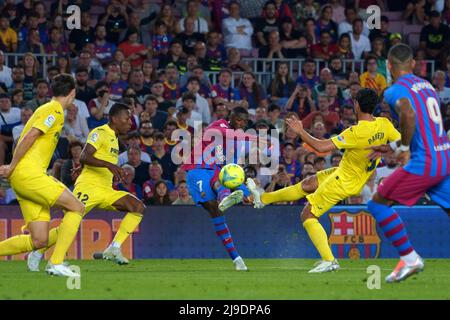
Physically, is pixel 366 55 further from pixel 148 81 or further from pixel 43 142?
pixel 43 142

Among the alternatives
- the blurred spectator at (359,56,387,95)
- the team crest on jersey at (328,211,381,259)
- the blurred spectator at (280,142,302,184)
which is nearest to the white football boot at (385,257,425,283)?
the team crest on jersey at (328,211,381,259)

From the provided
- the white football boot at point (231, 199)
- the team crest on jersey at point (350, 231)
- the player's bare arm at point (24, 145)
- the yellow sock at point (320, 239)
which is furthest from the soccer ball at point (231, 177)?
the team crest on jersey at point (350, 231)

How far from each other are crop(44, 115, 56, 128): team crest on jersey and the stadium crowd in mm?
6827

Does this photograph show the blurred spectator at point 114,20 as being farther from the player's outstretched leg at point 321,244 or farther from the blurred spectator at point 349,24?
the player's outstretched leg at point 321,244

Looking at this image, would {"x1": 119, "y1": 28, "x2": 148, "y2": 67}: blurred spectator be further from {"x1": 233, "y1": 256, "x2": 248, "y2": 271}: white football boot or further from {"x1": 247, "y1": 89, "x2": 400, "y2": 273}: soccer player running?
{"x1": 247, "y1": 89, "x2": 400, "y2": 273}: soccer player running

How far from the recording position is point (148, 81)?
75.7 ft

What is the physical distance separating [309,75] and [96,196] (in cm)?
885

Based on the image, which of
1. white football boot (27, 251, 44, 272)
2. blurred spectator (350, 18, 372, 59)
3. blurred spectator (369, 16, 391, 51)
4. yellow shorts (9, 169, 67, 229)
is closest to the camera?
yellow shorts (9, 169, 67, 229)

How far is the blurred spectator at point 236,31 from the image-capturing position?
973 inches

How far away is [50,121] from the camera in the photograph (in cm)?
1316

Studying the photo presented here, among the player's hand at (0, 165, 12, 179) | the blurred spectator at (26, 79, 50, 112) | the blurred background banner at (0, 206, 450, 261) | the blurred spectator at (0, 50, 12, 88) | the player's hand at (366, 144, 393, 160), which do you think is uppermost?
the blurred spectator at (0, 50, 12, 88)

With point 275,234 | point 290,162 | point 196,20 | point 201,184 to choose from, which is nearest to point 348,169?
point 201,184

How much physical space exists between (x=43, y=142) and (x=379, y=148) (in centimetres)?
377

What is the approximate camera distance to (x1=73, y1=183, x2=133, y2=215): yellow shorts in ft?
52.9
